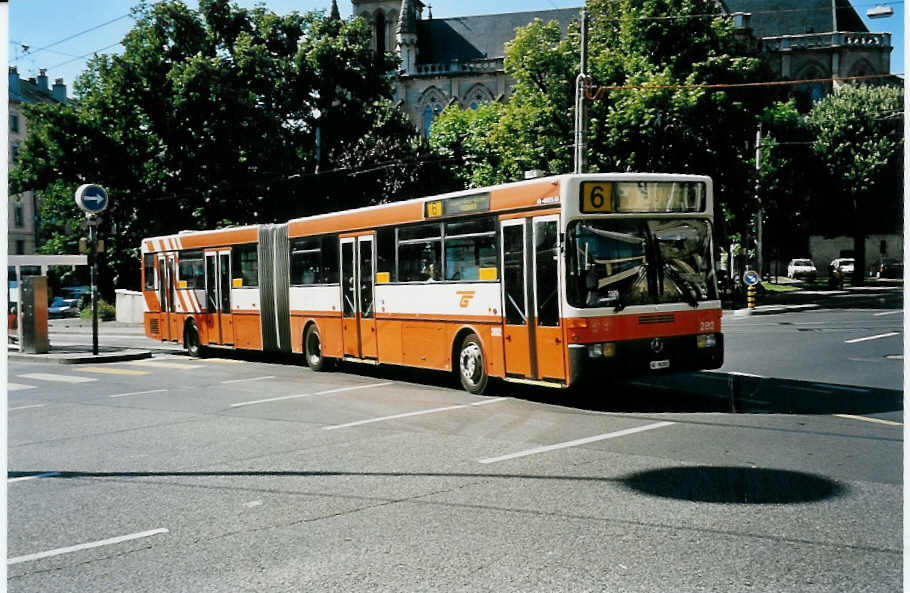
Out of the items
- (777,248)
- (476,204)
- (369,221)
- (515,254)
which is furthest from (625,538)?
(777,248)

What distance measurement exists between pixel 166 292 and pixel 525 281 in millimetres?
13370

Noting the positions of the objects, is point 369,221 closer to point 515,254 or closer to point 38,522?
point 515,254

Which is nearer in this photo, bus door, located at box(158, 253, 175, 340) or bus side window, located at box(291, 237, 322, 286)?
bus side window, located at box(291, 237, 322, 286)

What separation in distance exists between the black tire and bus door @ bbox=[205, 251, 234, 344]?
8.32 meters

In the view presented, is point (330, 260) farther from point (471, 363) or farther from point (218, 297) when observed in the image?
point (218, 297)

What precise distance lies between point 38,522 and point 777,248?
137ft

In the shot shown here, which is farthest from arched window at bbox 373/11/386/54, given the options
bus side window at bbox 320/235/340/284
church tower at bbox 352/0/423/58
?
bus side window at bbox 320/235/340/284

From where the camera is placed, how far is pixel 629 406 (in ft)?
37.0

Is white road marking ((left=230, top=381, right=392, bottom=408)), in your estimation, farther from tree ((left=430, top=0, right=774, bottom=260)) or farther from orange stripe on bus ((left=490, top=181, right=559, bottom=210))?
tree ((left=430, top=0, right=774, bottom=260))

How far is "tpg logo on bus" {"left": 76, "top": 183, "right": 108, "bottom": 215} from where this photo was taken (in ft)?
65.2

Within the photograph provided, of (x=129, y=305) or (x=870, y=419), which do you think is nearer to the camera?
(x=870, y=419)

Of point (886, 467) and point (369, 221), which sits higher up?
point (369, 221)

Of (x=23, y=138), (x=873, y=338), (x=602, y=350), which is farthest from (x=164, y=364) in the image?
(x=23, y=138)

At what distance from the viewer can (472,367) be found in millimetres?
13062
